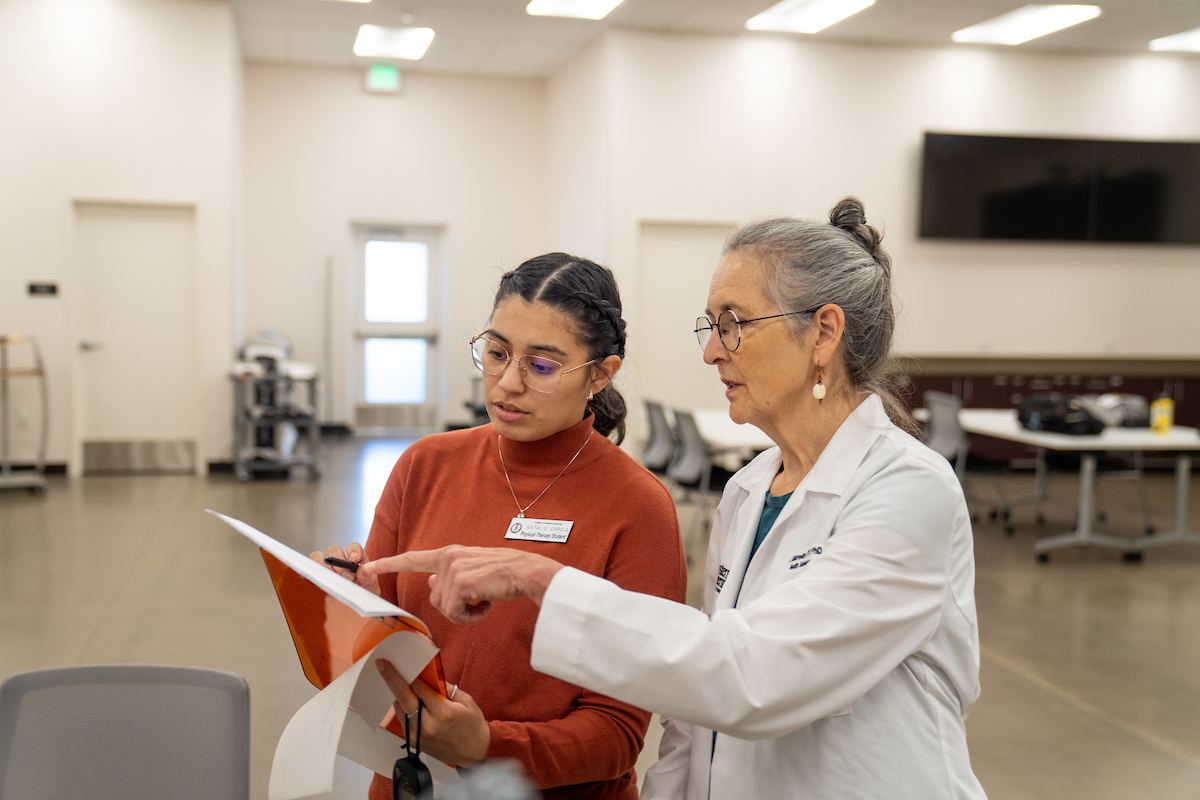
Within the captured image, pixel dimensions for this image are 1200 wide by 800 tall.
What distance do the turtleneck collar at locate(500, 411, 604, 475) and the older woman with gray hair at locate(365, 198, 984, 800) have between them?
0.27 metres

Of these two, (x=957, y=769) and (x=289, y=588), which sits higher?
(x=289, y=588)

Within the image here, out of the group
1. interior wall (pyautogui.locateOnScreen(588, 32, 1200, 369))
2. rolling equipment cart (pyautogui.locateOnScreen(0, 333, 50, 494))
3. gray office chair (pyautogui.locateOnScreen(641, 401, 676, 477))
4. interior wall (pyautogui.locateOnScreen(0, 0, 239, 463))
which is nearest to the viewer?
Result: gray office chair (pyautogui.locateOnScreen(641, 401, 676, 477))

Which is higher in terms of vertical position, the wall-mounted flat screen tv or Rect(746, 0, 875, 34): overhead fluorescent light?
Rect(746, 0, 875, 34): overhead fluorescent light

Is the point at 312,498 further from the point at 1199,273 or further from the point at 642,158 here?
the point at 1199,273

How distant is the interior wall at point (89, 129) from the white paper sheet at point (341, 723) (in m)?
8.43

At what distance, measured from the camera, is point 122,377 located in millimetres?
8852

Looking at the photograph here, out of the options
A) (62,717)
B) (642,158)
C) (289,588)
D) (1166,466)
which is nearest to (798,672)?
(289,588)

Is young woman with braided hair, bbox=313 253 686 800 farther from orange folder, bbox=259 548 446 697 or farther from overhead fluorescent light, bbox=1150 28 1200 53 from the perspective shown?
overhead fluorescent light, bbox=1150 28 1200 53

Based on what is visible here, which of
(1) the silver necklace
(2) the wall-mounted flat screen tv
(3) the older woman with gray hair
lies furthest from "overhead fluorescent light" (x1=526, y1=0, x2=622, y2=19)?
(3) the older woman with gray hair

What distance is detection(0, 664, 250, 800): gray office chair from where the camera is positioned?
1.55 meters

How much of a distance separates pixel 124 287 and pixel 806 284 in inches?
348

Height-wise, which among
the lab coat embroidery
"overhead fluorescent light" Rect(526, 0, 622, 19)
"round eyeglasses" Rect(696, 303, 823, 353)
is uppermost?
"overhead fluorescent light" Rect(526, 0, 622, 19)

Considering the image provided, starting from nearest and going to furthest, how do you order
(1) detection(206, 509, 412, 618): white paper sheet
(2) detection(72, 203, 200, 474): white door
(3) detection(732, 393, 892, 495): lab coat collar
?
(1) detection(206, 509, 412, 618): white paper sheet, (3) detection(732, 393, 892, 495): lab coat collar, (2) detection(72, 203, 200, 474): white door

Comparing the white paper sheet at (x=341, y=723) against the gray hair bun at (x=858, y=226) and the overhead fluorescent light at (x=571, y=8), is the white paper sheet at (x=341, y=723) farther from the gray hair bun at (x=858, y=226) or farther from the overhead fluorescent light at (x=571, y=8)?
the overhead fluorescent light at (x=571, y=8)
